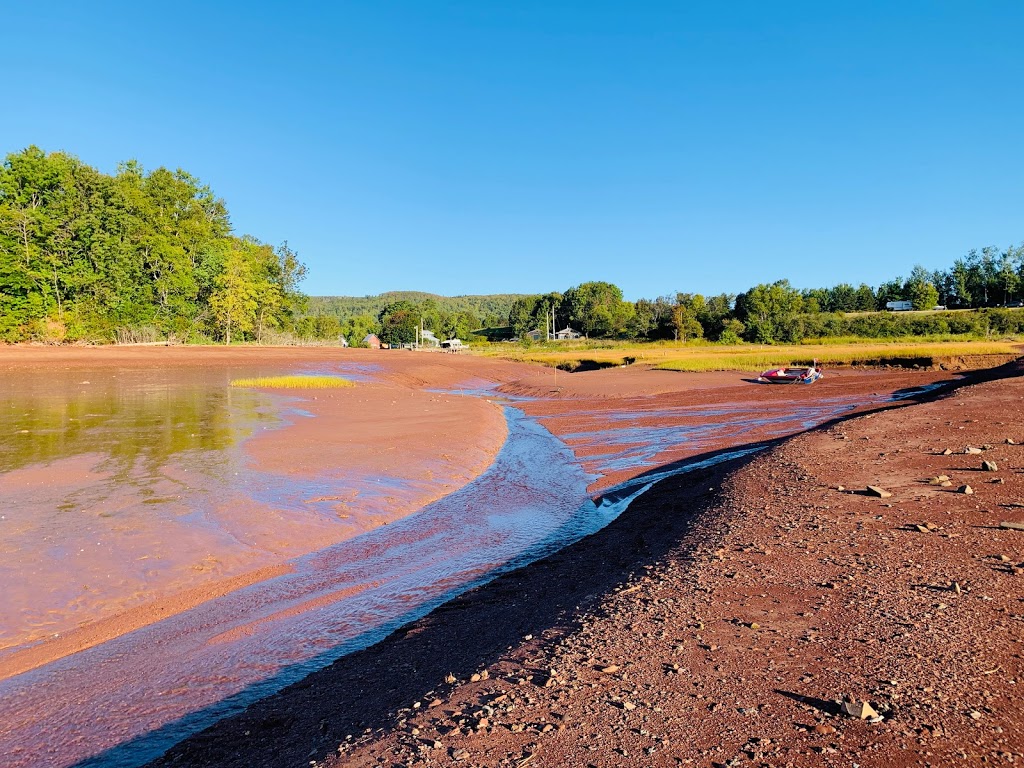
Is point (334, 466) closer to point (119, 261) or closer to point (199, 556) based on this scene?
point (199, 556)

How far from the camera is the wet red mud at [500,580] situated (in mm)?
4004

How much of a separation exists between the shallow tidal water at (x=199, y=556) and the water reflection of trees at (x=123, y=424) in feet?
0.38

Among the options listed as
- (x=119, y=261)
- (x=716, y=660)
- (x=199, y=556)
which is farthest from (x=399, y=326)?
(x=716, y=660)

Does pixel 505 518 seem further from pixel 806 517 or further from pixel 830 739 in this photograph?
pixel 830 739

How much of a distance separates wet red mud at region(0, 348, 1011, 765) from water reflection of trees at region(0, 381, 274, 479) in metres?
1.97

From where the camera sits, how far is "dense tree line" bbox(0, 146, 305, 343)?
167ft

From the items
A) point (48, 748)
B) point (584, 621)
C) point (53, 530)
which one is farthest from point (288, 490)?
point (584, 621)

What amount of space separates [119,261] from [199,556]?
59.9 m

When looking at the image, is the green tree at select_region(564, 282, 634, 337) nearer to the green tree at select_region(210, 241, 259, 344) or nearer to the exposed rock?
the green tree at select_region(210, 241, 259, 344)

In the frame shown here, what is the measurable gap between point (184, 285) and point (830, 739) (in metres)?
71.4

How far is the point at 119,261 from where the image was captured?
57.9m

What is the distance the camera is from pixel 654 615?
5.09 metres

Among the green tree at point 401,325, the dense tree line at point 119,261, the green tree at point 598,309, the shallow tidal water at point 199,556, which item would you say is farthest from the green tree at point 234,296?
the green tree at point 598,309

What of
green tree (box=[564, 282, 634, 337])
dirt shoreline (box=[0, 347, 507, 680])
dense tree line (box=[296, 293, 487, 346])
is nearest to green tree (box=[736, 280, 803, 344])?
green tree (box=[564, 282, 634, 337])
